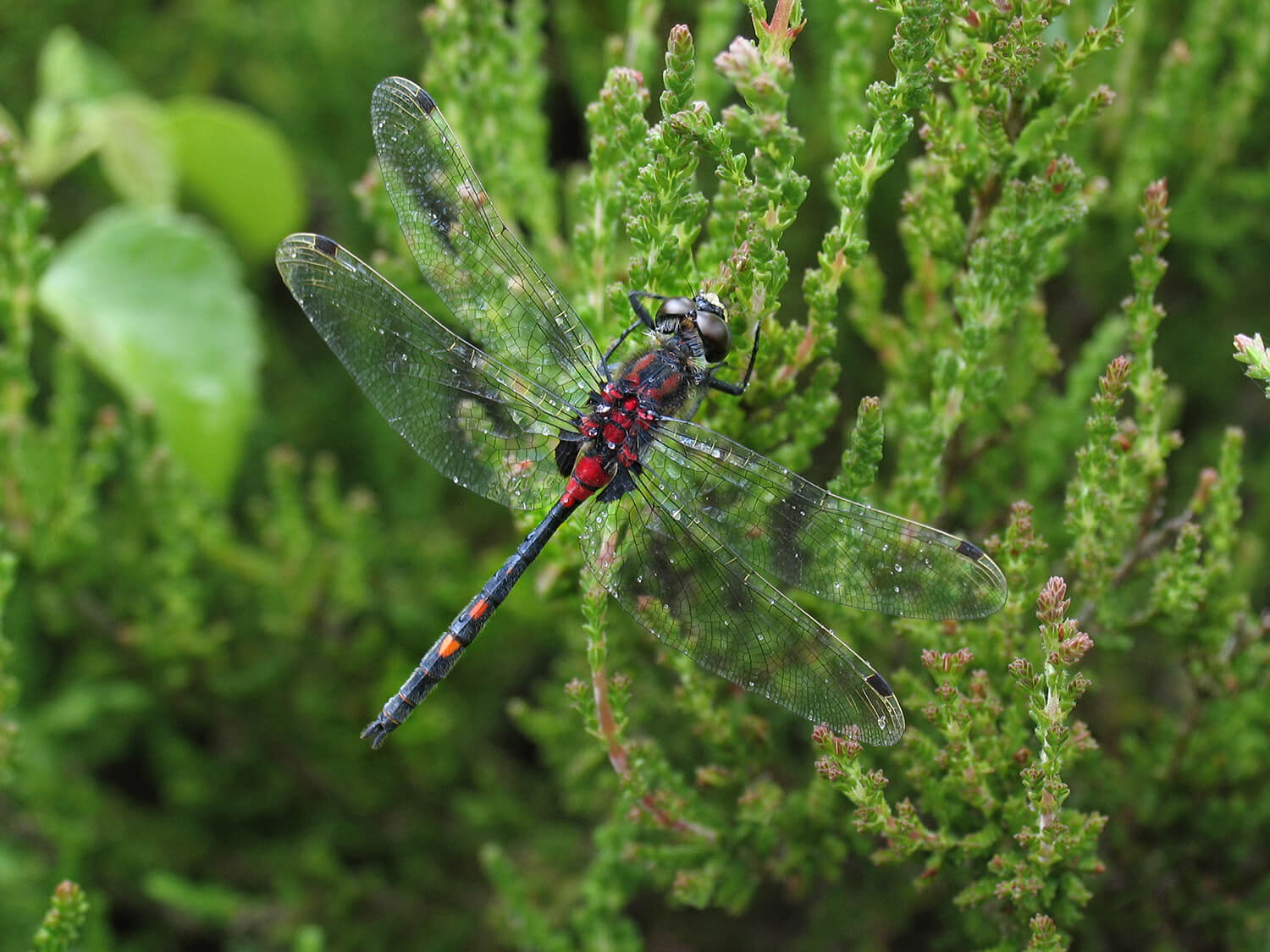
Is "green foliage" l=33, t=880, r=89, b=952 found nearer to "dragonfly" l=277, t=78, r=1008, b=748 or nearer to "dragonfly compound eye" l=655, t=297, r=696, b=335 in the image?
"dragonfly" l=277, t=78, r=1008, b=748

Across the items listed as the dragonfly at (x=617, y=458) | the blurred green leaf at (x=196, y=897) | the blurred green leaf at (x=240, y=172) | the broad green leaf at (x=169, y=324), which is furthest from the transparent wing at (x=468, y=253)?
the blurred green leaf at (x=196, y=897)

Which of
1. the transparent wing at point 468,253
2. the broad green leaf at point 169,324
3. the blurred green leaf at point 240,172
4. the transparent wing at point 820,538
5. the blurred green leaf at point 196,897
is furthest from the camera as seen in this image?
the blurred green leaf at point 240,172

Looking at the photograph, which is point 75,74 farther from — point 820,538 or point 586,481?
point 820,538

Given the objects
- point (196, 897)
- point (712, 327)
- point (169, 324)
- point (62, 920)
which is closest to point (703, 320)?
point (712, 327)

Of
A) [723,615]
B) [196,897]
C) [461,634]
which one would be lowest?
[196,897]

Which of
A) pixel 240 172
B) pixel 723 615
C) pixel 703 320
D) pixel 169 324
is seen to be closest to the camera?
pixel 703 320

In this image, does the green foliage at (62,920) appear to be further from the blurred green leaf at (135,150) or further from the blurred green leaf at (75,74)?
the blurred green leaf at (75,74)
